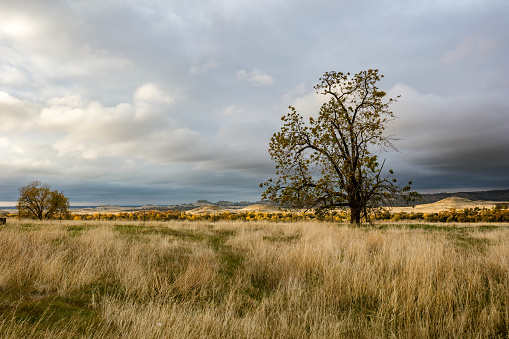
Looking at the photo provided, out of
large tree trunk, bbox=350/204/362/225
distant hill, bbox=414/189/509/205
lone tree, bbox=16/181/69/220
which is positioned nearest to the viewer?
large tree trunk, bbox=350/204/362/225

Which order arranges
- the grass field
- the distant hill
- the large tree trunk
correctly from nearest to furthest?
1. the grass field
2. the large tree trunk
3. the distant hill

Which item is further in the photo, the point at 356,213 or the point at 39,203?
the point at 39,203

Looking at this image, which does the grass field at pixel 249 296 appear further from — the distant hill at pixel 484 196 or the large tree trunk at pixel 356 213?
the distant hill at pixel 484 196

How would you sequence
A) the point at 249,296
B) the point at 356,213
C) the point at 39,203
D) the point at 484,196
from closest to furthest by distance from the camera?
the point at 249,296 < the point at 356,213 < the point at 39,203 < the point at 484,196

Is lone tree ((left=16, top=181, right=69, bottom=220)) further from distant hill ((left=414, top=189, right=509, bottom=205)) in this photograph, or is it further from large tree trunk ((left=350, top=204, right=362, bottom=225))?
distant hill ((left=414, top=189, right=509, bottom=205))

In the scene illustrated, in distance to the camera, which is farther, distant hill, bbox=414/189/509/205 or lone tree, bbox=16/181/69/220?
distant hill, bbox=414/189/509/205

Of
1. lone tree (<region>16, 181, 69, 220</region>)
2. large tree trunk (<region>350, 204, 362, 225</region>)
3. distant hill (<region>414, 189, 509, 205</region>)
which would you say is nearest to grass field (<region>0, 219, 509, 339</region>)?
large tree trunk (<region>350, 204, 362, 225</region>)

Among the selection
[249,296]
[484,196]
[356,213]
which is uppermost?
[356,213]

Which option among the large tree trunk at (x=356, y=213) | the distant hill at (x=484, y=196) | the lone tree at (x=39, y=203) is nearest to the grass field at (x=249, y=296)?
the large tree trunk at (x=356, y=213)

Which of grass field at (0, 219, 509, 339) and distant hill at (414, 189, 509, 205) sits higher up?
grass field at (0, 219, 509, 339)

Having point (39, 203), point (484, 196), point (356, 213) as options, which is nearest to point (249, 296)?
point (356, 213)

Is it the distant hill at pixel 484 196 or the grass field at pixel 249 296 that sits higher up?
the grass field at pixel 249 296

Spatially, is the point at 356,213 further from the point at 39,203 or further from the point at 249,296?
the point at 39,203

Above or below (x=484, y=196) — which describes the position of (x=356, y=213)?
above
